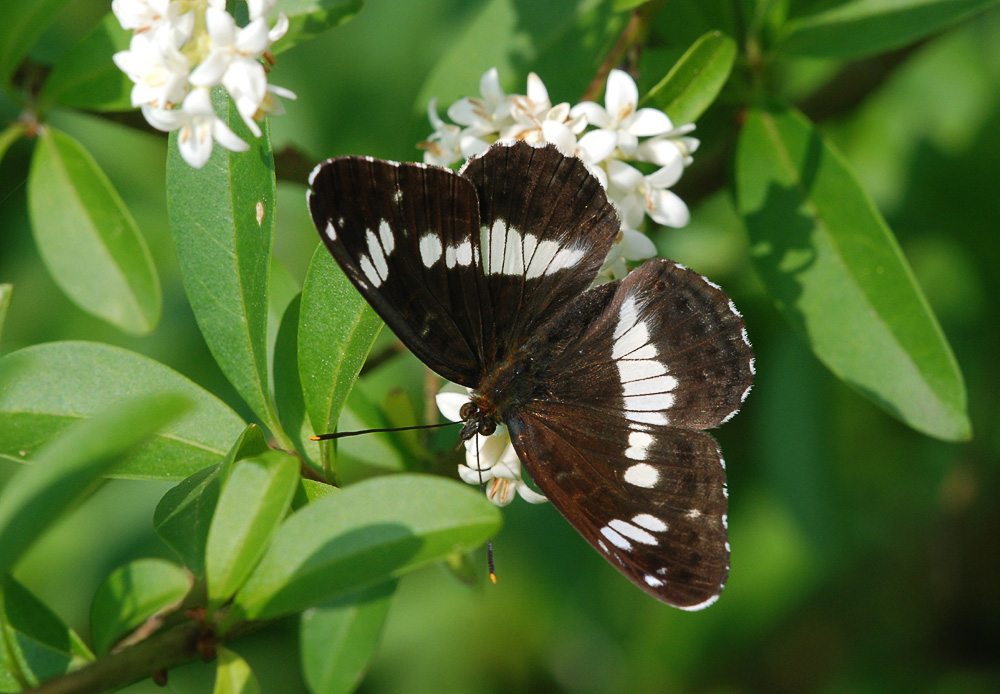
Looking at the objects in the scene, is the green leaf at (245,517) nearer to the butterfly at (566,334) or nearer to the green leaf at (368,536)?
the green leaf at (368,536)

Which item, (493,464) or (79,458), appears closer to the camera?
(79,458)

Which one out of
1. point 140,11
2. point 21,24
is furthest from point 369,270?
point 21,24

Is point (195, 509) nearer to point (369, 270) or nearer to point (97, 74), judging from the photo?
point (369, 270)

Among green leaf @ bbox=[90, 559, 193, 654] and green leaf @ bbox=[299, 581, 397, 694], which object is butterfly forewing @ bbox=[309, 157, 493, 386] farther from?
green leaf @ bbox=[90, 559, 193, 654]

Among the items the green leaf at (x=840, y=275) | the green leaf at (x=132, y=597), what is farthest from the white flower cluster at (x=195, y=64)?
the green leaf at (x=840, y=275)

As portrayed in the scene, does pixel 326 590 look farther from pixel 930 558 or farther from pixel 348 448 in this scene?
pixel 930 558

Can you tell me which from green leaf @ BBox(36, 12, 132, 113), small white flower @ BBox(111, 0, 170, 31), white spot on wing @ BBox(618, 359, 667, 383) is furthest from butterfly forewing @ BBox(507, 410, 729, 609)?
green leaf @ BBox(36, 12, 132, 113)
